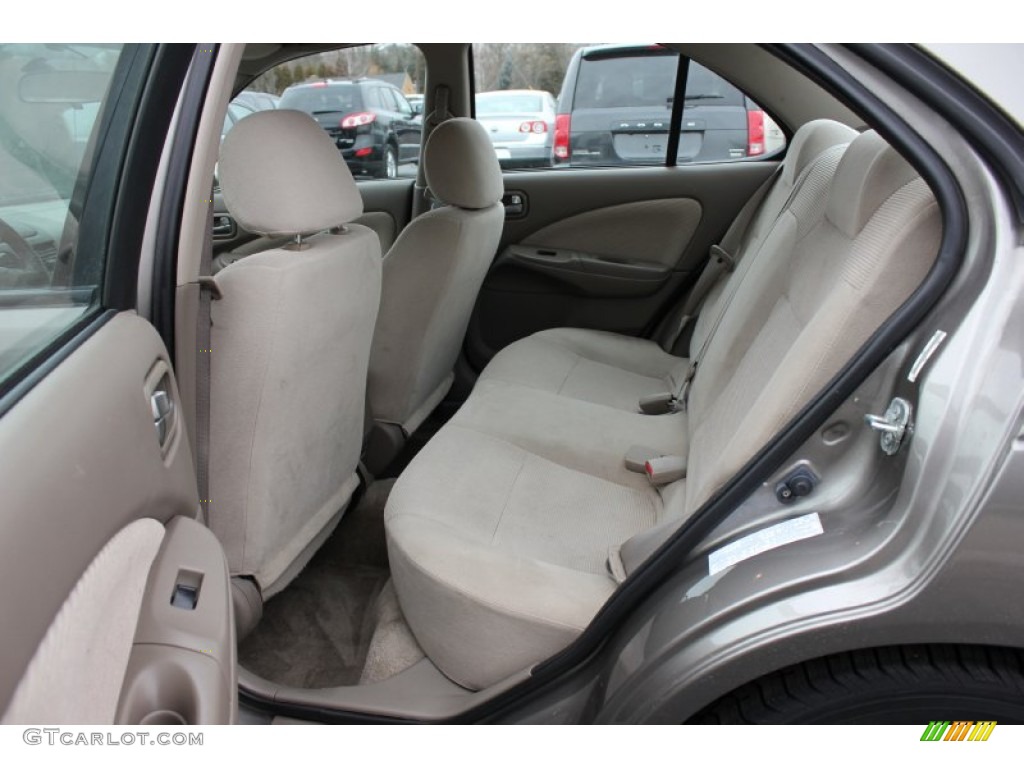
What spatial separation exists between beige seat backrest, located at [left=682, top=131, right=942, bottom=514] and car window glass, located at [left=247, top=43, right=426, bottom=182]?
4.38ft

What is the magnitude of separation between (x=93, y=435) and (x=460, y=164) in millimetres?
1475

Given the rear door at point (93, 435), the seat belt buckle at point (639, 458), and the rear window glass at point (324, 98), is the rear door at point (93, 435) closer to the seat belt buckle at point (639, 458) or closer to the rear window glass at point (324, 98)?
the seat belt buckle at point (639, 458)

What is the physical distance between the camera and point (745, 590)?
3.10ft

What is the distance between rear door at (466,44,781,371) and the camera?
106 inches

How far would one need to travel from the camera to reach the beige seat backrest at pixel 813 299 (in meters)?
1.02

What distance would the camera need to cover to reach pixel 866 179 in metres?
1.20

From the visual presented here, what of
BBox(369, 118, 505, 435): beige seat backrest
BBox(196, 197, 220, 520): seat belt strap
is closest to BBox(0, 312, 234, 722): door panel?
BBox(196, 197, 220, 520): seat belt strap

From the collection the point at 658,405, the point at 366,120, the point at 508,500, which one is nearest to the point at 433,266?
the point at 658,405

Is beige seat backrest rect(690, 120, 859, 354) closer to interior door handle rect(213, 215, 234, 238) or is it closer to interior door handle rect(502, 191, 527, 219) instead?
interior door handle rect(502, 191, 527, 219)

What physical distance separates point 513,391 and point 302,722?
0.96 metres

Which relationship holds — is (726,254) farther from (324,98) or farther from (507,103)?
(324,98)

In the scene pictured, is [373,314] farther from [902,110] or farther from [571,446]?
[902,110]
